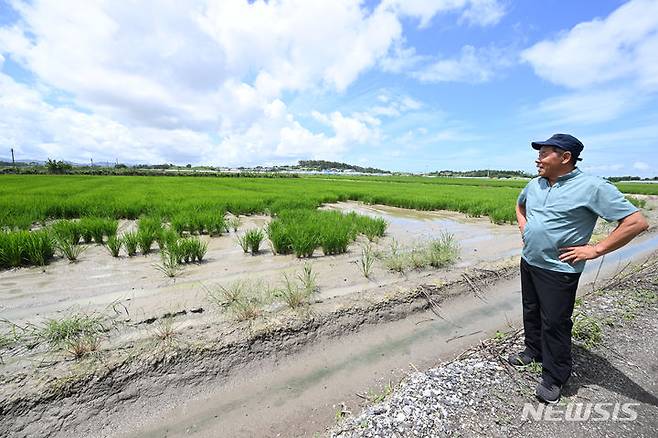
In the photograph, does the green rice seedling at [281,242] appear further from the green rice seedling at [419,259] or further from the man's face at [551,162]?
the man's face at [551,162]

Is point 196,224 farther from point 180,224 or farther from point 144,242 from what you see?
point 144,242

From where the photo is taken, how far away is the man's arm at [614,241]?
172cm

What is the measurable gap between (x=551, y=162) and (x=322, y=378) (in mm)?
2481

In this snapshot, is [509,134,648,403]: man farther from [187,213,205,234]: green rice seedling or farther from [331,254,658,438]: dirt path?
[187,213,205,234]: green rice seedling

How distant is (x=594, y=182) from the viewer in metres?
1.85

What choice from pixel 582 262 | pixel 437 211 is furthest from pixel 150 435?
pixel 437 211

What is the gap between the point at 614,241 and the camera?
5.83 feet

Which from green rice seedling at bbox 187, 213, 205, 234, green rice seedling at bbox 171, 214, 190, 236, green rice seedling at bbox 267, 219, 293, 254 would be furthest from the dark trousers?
green rice seedling at bbox 171, 214, 190, 236

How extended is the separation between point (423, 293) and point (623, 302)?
245 cm

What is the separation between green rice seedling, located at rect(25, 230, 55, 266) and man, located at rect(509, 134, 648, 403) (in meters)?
6.69

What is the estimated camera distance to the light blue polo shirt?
1789mm

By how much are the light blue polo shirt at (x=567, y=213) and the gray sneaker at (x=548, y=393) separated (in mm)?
883

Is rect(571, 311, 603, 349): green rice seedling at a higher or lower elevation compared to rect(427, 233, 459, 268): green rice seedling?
lower

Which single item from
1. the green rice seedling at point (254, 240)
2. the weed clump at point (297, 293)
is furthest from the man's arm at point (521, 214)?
the green rice seedling at point (254, 240)
